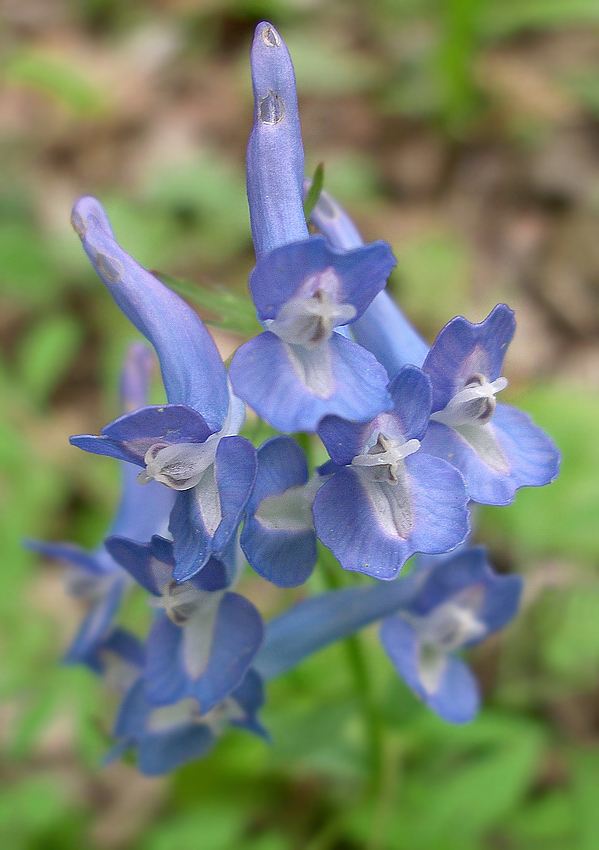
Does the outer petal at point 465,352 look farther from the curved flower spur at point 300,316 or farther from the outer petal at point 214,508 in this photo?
the outer petal at point 214,508

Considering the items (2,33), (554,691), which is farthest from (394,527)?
(2,33)

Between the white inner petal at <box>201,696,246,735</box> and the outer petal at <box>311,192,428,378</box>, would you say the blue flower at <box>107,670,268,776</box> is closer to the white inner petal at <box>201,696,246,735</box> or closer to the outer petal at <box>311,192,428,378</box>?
the white inner petal at <box>201,696,246,735</box>

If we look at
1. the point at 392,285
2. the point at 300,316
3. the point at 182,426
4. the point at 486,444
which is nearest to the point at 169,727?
the point at 182,426

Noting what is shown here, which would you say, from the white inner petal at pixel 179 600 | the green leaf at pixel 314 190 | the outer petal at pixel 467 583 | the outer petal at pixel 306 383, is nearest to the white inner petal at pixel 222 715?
the white inner petal at pixel 179 600

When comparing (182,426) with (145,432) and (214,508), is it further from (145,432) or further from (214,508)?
(214,508)

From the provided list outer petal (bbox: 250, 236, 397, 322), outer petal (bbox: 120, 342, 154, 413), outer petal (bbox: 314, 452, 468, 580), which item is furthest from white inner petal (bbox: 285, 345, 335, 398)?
outer petal (bbox: 120, 342, 154, 413)

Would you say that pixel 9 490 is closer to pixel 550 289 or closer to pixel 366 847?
pixel 366 847

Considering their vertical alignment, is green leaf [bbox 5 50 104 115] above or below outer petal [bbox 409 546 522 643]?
above
